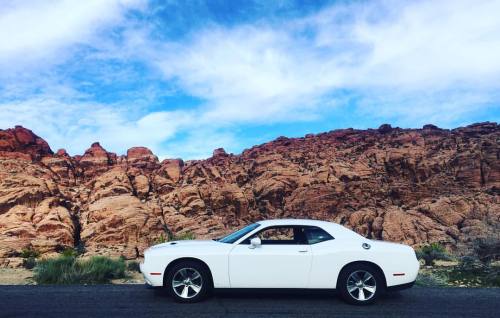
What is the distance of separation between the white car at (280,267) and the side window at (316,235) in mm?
57

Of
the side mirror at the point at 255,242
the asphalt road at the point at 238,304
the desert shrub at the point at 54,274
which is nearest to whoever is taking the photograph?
the asphalt road at the point at 238,304

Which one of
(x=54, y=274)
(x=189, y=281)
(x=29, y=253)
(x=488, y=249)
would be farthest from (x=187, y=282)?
(x=29, y=253)

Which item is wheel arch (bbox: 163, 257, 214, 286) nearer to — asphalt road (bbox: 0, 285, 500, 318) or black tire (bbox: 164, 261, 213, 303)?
black tire (bbox: 164, 261, 213, 303)

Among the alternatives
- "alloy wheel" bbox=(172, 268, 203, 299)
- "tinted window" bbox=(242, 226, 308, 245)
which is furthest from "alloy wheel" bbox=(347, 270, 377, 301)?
"alloy wheel" bbox=(172, 268, 203, 299)

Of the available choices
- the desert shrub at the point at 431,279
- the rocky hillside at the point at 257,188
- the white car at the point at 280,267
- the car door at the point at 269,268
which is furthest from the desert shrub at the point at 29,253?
the car door at the point at 269,268

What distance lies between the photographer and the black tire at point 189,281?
7.59 m

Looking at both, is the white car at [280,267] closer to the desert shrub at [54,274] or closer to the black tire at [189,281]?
the black tire at [189,281]

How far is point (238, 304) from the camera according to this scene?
24.7 feet

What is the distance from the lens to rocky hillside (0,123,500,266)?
3173 centimetres

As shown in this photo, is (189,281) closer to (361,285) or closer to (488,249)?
(361,285)

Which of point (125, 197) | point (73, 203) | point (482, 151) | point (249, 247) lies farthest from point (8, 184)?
point (482, 151)

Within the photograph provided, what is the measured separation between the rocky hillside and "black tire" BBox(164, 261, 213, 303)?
18.0m

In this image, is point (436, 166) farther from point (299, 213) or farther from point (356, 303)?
point (356, 303)

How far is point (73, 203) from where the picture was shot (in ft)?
128
